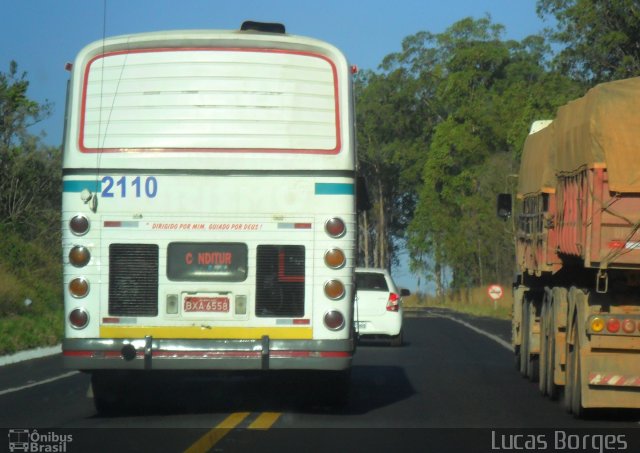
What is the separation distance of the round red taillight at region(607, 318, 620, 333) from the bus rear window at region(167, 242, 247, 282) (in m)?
3.51

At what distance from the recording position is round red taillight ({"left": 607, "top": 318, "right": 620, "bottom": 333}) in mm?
12258

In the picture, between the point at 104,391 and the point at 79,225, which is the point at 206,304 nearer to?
the point at 79,225

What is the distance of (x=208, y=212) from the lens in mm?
11961

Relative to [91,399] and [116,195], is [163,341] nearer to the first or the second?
[116,195]

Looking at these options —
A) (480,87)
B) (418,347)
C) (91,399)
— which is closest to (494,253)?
(480,87)

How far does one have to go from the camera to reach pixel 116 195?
12.0m

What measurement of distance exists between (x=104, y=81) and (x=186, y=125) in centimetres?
92

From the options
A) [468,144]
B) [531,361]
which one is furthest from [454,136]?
[531,361]

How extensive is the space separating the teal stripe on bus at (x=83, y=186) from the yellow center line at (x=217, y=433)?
97.4 inches

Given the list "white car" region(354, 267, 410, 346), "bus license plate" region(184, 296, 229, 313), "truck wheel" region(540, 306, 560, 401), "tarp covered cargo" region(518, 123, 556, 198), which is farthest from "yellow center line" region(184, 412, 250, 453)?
"white car" region(354, 267, 410, 346)

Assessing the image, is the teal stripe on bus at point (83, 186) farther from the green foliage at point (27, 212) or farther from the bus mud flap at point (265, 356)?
the green foliage at point (27, 212)

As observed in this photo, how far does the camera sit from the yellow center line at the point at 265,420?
11.7m

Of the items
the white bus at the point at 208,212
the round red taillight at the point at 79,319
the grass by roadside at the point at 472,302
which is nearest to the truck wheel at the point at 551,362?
the white bus at the point at 208,212

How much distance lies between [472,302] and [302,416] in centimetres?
5235
